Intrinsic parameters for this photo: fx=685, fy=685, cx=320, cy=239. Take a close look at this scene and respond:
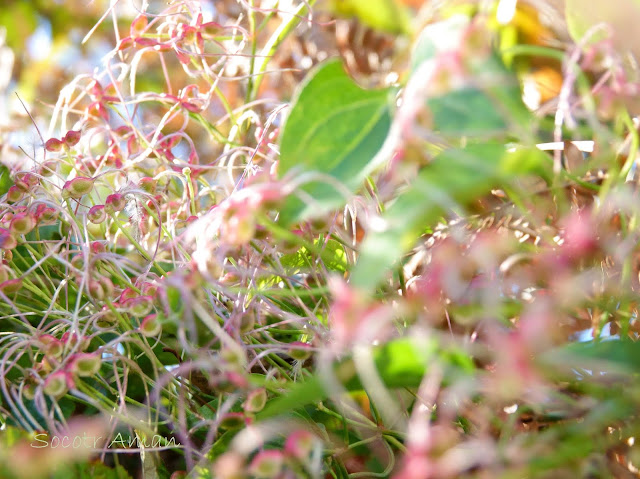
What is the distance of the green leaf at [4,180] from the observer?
0.51 meters

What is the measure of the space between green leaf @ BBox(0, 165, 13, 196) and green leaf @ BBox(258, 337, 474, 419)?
1.08 feet

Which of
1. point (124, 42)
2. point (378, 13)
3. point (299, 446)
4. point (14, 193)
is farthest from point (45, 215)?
point (378, 13)

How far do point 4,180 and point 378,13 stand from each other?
1.56ft

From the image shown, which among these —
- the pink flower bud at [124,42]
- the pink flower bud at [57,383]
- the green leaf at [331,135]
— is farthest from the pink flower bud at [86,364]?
the pink flower bud at [124,42]

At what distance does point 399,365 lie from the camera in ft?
0.80

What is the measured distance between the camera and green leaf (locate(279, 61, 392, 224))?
26 cm

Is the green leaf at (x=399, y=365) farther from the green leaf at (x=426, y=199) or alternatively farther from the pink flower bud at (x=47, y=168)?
the pink flower bud at (x=47, y=168)

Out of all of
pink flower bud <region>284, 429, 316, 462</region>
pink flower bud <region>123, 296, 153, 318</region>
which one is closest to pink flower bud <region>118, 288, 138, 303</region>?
pink flower bud <region>123, 296, 153, 318</region>

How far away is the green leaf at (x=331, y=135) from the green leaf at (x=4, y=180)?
310mm

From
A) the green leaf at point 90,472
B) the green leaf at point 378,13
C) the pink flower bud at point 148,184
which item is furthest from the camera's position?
the green leaf at point 378,13

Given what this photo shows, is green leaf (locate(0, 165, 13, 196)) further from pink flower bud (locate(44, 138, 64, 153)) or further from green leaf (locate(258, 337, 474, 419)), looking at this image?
green leaf (locate(258, 337, 474, 419))

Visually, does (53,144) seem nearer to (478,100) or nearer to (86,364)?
(86,364)

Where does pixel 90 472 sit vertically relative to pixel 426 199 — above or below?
below

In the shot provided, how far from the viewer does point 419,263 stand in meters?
0.46
